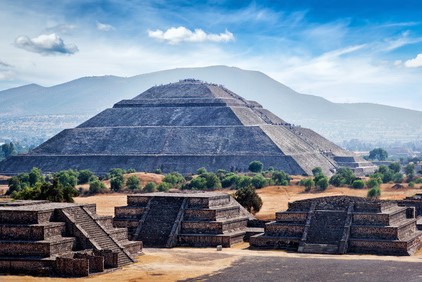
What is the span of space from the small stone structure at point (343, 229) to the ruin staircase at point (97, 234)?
37.7ft

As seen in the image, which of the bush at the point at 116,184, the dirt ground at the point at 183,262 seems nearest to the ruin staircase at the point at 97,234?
the dirt ground at the point at 183,262

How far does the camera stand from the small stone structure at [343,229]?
55.8 metres

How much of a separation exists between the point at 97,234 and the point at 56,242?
157 inches

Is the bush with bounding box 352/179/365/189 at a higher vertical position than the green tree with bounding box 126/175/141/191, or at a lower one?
lower

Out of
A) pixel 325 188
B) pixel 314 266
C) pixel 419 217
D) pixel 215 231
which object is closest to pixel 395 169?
pixel 325 188

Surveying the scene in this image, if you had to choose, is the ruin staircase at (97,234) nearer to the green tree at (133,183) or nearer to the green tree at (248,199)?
the green tree at (248,199)

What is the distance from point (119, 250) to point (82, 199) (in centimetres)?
4674

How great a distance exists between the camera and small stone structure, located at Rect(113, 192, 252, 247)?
198 feet

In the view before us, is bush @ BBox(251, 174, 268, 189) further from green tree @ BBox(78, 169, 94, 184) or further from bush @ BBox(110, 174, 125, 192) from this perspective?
green tree @ BBox(78, 169, 94, 184)

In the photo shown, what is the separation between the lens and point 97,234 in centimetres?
5169

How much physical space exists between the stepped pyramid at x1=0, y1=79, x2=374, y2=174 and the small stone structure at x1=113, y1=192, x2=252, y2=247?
88806 millimetres

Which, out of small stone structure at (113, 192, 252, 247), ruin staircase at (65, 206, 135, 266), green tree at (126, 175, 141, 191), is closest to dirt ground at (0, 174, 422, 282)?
ruin staircase at (65, 206, 135, 266)

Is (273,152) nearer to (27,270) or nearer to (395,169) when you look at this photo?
(395,169)

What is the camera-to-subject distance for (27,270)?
4722 cm
